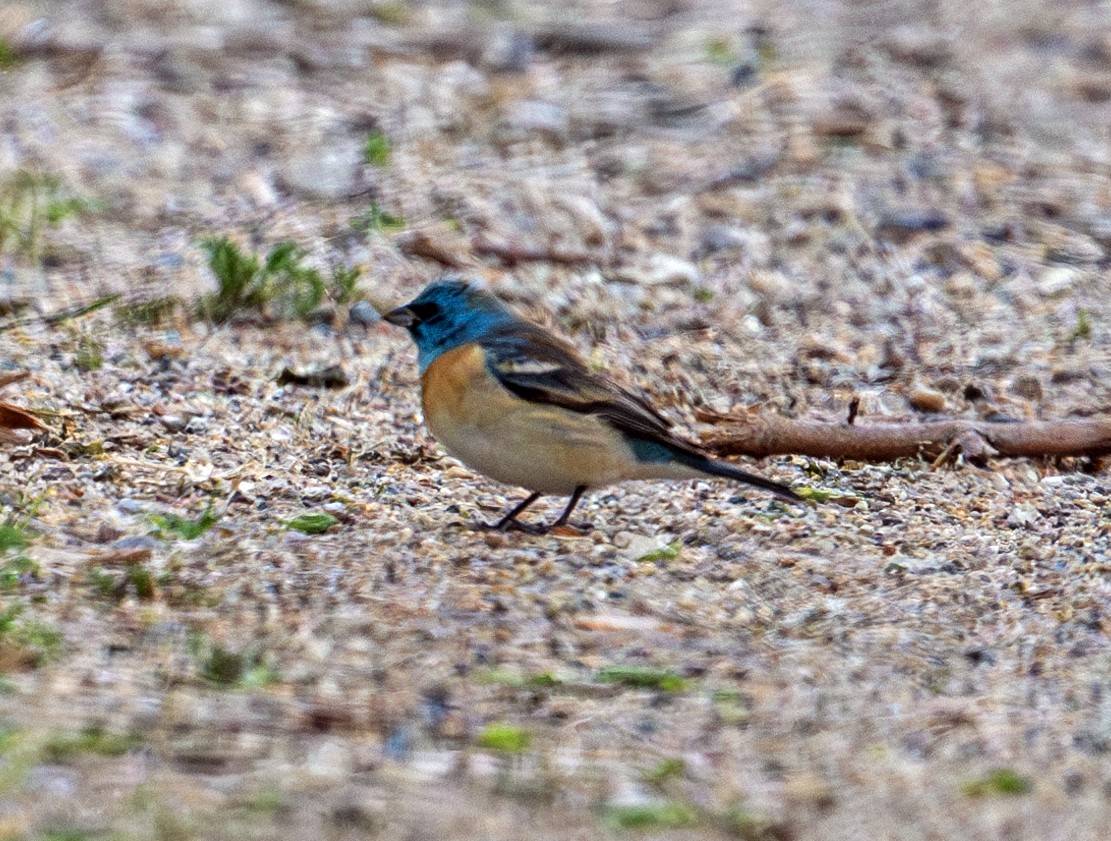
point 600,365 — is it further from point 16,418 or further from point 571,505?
point 16,418

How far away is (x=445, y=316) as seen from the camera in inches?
188

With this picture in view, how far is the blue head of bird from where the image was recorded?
4750mm

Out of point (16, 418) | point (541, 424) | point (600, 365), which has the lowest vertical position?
point (600, 365)

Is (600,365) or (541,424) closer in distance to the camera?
(541,424)

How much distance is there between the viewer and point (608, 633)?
3795 millimetres

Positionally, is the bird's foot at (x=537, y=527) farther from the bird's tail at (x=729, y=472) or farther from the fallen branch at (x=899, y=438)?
the fallen branch at (x=899, y=438)

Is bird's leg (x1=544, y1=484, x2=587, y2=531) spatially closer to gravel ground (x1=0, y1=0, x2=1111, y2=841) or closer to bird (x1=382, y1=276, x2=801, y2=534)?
bird (x1=382, y1=276, x2=801, y2=534)

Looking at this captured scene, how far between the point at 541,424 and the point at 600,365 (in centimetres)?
125

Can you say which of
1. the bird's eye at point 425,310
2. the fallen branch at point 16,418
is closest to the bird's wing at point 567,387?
the bird's eye at point 425,310

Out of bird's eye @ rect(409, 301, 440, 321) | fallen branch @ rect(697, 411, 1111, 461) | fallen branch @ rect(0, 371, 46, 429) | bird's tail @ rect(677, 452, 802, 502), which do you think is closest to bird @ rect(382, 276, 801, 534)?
bird's tail @ rect(677, 452, 802, 502)

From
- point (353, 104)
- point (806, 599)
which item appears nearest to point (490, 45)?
point (353, 104)

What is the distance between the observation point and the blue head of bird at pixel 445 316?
15.6 feet

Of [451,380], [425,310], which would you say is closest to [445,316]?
[425,310]

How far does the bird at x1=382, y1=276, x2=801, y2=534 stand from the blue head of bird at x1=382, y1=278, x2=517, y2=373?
3 cm
